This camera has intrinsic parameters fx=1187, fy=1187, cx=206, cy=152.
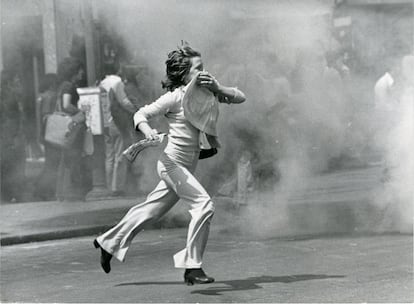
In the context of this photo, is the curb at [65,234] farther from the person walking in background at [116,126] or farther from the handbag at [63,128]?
the handbag at [63,128]

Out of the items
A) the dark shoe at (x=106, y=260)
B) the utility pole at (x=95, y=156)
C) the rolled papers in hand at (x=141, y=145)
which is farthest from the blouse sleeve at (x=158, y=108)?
the utility pole at (x=95, y=156)

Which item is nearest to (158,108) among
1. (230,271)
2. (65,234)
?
(230,271)

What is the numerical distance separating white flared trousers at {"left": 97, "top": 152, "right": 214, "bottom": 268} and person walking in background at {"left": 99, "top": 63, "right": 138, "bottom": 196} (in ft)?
17.3

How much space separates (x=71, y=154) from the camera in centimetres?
1412

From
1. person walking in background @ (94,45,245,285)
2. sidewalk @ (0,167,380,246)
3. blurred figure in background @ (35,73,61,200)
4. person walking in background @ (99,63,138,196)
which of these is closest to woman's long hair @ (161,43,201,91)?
person walking in background @ (94,45,245,285)

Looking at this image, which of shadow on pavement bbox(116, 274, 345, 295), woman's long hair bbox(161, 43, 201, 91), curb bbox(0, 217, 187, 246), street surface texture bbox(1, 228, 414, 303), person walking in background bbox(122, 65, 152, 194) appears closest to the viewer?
street surface texture bbox(1, 228, 414, 303)

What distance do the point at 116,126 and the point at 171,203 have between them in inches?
225

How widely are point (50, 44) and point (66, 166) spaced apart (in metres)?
2.62

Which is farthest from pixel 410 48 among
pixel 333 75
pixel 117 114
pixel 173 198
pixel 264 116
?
pixel 173 198

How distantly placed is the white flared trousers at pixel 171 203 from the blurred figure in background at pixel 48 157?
6.25 meters

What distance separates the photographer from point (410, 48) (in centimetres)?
1238

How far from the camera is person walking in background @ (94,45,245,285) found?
25.9 ft

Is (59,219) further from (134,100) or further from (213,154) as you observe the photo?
(213,154)

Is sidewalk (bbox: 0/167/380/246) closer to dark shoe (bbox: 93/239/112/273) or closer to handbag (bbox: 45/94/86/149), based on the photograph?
handbag (bbox: 45/94/86/149)
